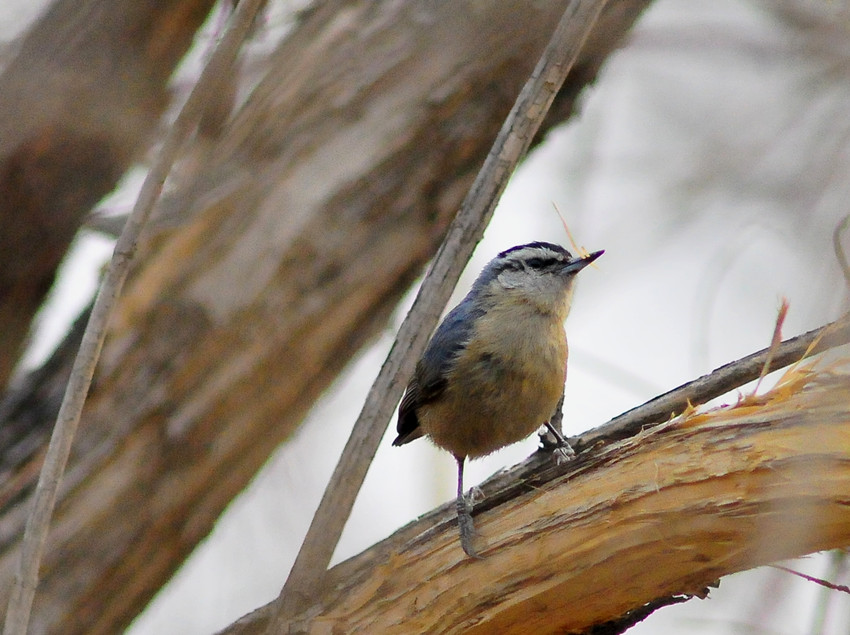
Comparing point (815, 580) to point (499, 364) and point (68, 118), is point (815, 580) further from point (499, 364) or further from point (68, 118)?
point (68, 118)

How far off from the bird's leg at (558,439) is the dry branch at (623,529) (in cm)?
9

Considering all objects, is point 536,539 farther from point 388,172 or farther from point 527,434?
point 388,172

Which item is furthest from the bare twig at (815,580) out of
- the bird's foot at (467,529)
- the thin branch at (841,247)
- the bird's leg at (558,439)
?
the bird's foot at (467,529)

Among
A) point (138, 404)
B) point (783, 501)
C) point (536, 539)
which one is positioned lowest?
point (783, 501)

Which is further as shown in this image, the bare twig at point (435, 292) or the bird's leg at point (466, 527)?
the bird's leg at point (466, 527)

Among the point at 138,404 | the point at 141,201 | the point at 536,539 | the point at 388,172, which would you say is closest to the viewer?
the point at 141,201

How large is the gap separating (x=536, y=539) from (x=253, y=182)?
1.77 metres

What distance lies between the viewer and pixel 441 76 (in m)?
3.87

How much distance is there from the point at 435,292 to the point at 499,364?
1.45 meters

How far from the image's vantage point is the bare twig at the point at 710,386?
9.04 ft

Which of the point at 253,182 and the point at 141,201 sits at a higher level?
the point at 253,182

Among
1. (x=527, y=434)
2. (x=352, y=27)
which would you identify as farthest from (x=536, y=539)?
(x=352, y=27)

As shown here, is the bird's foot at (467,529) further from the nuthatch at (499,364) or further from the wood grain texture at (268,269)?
the wood grain texture at (268,269)

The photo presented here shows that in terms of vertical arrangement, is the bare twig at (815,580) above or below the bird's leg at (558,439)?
below
